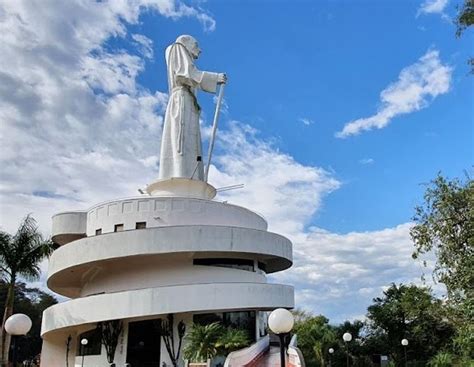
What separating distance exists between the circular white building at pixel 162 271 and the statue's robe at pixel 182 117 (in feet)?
3.54

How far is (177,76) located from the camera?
2759 cm

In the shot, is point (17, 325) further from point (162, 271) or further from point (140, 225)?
point (140, 225)

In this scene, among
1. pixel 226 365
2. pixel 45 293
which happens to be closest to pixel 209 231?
pixel 226 365

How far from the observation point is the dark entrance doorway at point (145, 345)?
72.8ft

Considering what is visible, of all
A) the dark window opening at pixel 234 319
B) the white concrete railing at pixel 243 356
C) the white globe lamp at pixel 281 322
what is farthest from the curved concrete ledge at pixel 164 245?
the white globe lamp at pixel 281 322

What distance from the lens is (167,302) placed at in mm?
20562

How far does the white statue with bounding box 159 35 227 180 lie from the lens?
2664 centimetres

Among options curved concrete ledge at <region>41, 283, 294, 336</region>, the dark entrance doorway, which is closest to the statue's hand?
curved concrete ledge at <region>41, 283, 294, 336</region>

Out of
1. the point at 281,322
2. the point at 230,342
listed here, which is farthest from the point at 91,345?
the point at 281,322

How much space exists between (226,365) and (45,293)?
150ft

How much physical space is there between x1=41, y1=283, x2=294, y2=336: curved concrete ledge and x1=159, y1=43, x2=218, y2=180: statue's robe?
22.8 ft

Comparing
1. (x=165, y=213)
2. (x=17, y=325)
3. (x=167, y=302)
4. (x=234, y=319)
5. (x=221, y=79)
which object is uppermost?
(x=221, y=79)

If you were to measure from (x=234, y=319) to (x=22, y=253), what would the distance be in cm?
1104

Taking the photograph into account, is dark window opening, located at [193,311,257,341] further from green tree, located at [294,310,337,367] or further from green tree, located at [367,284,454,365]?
green tree, located at [367,284,454,365]
